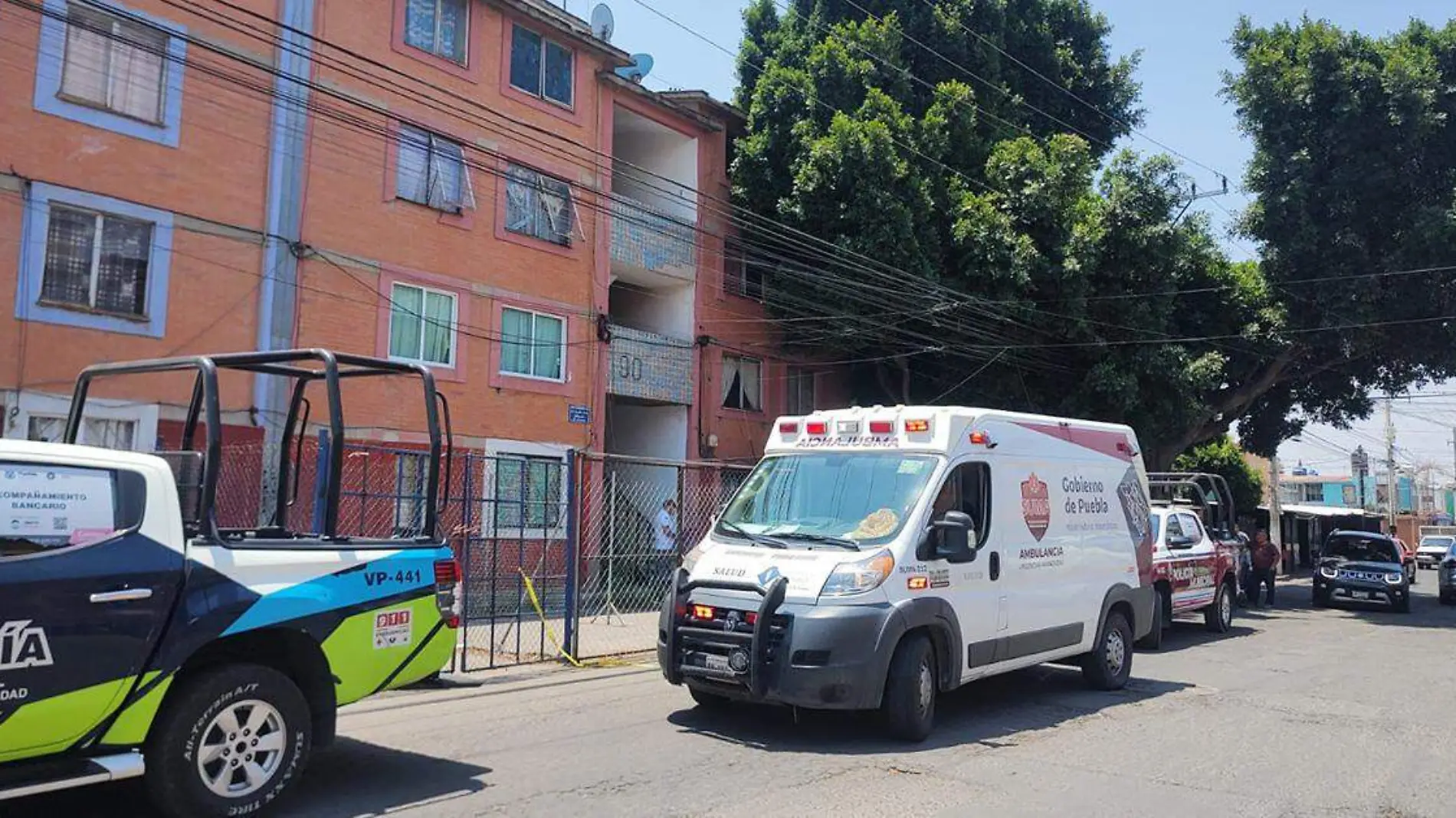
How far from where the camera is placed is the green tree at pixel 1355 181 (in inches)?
826

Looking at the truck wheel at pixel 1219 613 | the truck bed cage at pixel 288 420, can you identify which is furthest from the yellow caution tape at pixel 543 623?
the truck wheel at pixel 1219 613

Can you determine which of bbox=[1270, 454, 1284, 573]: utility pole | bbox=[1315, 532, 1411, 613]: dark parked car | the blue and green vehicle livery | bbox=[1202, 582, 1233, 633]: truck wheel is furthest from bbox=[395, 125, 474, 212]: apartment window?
bbox=[1270, 454, 1284, 573]: utility pole

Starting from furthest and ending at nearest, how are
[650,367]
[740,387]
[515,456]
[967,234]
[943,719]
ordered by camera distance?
1. [740,387]
2. [967,234]
3. [650,367]
4. [515,456]
5. [943,719]

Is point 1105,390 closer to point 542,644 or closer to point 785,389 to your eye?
point 785,389

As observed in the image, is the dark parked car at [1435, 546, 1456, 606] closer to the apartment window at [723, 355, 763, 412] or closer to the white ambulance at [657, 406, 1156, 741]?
the apartment window at [723, 355, 763, 412]

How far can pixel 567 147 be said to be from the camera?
20188 millimetres

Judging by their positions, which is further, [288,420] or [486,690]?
[486,690]

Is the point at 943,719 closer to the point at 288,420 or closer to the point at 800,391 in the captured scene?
the point at 288,420

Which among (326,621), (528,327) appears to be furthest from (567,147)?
(326,621)

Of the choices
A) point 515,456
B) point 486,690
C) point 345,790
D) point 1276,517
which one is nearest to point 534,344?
point 515,456

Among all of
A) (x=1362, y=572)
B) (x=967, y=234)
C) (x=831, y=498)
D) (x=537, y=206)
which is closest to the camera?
(x=831, y=498)

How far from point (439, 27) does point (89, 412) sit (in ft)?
27.9

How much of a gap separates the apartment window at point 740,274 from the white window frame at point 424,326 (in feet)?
24.1

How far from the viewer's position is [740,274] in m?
24.3
